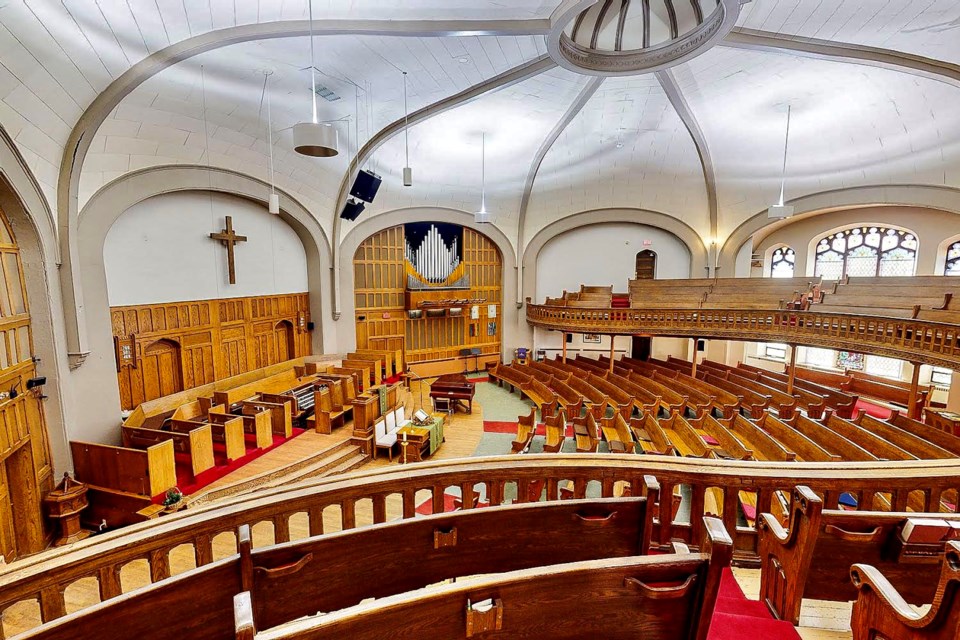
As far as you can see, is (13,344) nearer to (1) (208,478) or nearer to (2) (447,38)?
(1) (208,478)

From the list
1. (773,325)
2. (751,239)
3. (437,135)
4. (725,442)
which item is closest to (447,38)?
(437,135)

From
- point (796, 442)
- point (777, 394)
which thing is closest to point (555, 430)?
point (796, 442)

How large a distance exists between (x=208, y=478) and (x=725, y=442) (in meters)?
7.63

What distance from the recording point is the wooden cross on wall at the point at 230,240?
9328mm

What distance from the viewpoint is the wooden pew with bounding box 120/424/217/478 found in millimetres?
6055

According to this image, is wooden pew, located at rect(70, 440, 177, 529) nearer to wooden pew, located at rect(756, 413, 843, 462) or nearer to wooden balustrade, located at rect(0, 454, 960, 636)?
wooden balustrade, located at rect(0, 454, 960, 636)

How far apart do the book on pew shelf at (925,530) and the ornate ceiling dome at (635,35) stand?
23.6 feet

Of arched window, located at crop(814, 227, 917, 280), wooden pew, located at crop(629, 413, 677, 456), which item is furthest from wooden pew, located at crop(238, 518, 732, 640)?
arched window, located at crop(814, 227, 917, 280)

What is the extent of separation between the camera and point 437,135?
1046 centimetres

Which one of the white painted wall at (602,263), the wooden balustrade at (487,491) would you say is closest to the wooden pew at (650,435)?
the wooden balustrade at (487,491)

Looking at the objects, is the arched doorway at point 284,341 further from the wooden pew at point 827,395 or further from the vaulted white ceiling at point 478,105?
the wooden pew at point 827,395

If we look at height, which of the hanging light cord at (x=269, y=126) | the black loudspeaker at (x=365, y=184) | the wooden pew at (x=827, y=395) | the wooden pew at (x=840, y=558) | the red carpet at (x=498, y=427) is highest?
the hanging light cord at (x=269, y=126)

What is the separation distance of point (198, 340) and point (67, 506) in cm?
396

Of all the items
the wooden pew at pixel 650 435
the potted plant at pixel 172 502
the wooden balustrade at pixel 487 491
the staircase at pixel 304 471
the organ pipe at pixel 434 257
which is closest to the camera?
the wooden balustrade at pixel 487 491
